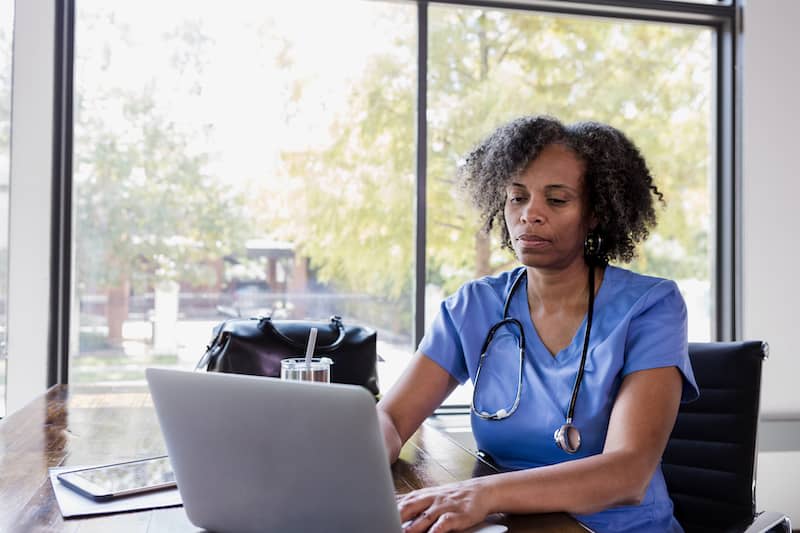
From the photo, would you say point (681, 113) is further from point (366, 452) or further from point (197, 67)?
point (366, 452)

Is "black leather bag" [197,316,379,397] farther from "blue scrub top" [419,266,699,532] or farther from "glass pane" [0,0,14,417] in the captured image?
"glass pane" [0,0,14,417]

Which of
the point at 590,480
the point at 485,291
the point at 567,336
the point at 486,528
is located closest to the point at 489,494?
the point at 486,528

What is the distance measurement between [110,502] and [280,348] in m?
0.85

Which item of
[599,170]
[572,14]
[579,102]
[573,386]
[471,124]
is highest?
[572,14]

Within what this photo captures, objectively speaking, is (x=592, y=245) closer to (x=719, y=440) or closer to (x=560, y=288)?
(x=560, y=288)

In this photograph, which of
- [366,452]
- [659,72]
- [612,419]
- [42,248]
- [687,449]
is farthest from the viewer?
[659,72]

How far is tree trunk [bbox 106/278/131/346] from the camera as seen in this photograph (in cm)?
275

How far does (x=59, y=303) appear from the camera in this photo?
2.69 meters

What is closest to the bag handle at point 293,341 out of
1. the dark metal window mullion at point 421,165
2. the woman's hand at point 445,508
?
the woman's hand at point 445,508

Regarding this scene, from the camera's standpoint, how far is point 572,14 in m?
3.05

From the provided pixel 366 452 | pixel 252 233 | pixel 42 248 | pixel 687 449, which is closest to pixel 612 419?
pixel 687 449

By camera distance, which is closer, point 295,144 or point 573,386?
point 573,386

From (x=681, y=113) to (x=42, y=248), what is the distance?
2419mm

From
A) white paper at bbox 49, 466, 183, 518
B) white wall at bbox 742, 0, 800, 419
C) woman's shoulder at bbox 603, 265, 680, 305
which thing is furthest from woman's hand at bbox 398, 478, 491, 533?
white wall at bbox 742, 0, 800, 419
